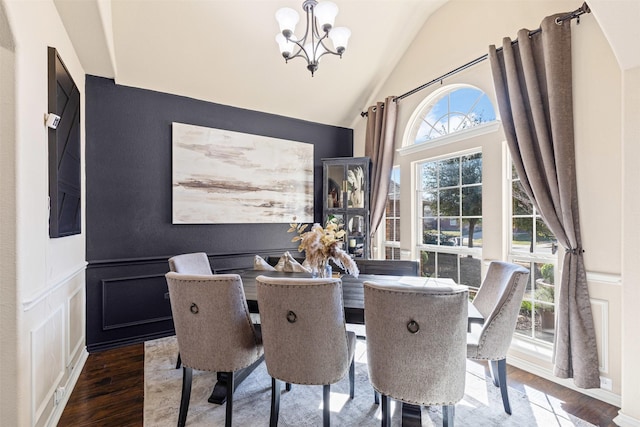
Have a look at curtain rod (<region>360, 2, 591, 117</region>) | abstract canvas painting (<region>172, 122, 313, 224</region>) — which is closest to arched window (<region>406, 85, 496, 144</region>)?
curtain rod (<region>360, 2, 591, 117</region>)

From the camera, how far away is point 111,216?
3.15m

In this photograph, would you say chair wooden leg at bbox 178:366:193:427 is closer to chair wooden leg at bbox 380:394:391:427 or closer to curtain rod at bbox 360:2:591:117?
chair wooden leg at bbox 380:394:391:427

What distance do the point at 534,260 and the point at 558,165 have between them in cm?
87

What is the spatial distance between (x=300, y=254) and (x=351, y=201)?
108cm

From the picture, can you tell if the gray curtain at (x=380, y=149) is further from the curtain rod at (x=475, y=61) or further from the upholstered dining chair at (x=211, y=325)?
the upholstered dining chair at (x=211, y=325)

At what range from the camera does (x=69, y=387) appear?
7.45 ft

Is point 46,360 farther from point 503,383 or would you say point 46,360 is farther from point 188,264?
point 503,383

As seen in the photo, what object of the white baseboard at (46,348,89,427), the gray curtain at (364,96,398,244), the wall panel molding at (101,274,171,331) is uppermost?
the gray curtain at (364,96,398,244)

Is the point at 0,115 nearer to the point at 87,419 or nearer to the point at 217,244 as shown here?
the point at 87,419

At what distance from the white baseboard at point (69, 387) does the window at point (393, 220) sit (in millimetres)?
3600

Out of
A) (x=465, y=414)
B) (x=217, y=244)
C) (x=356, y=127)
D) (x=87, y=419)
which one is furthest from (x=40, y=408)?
(x=356, y=127)

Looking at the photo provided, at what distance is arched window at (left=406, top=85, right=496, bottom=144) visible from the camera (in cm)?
312

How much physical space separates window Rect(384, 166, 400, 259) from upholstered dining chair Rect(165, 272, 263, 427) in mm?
2832

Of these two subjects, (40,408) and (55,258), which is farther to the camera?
(55,258)
